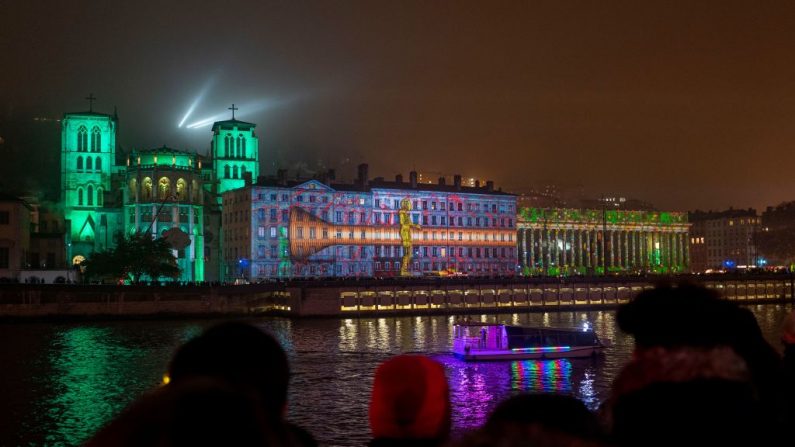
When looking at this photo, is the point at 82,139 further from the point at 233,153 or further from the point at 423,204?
the point at 423,204

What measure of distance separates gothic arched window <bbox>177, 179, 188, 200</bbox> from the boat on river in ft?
204

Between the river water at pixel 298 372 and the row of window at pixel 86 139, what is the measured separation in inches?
1955

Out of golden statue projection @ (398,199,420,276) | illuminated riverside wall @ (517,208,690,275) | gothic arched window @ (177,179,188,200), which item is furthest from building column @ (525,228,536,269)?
gothic arched window @ (177,179,188,200)

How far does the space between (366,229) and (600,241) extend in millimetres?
53062

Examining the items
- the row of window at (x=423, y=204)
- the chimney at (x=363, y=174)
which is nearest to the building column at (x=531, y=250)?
the row of window at (x=423, y=204)

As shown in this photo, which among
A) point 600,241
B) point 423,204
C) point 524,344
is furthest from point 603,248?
point 524,344

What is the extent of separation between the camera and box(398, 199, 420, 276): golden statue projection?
368 ft

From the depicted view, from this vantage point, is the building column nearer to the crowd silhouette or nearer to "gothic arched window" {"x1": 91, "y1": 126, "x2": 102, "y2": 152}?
"gothic arched window" {"x1": 91, "y1": 126, "x2": 102, "y2": 152}

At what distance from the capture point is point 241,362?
3562mm

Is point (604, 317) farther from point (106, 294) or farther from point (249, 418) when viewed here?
point (249, 418)

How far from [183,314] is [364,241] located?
3657 centimetres

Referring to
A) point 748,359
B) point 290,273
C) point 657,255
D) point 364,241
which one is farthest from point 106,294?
point 657,255

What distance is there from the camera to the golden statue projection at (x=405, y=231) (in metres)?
112

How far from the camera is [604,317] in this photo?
86.1 m
